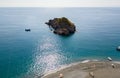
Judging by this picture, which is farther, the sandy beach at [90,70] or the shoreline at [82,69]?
the shoreline at [82,69]

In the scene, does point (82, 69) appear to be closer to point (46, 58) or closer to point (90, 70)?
point (90, 70)

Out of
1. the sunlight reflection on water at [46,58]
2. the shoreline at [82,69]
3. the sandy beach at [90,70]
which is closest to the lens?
the sandy beach at [90,70]

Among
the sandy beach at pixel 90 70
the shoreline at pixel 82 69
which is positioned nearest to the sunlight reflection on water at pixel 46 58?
the shoreline at pixel 82 69

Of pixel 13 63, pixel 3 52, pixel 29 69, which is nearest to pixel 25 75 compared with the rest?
pixel 29 69

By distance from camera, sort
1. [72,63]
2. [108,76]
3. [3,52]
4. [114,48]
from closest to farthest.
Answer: [108,76], [72,63], [3,52], [114,48]

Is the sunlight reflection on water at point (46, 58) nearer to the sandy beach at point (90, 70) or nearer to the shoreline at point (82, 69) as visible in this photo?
the shoreline at point (82, 69)

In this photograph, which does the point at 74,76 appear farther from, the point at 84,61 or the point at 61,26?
the point at 61,26

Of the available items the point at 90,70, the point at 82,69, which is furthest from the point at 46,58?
the point at 90,70

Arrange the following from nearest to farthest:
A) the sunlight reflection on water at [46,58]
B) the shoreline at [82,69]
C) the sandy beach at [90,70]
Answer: the sandy beach at [90,70]
the shoreline at [82,69]
the sunlight reflection on water at [46,58]
